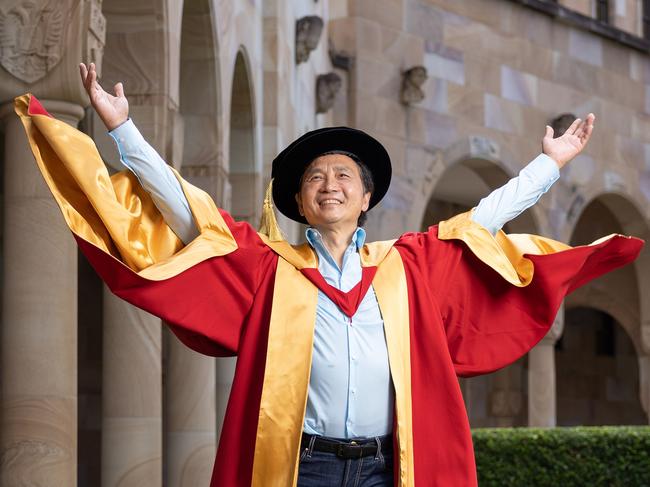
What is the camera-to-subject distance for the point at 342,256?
4051mm

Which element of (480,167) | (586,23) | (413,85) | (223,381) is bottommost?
(223,381)

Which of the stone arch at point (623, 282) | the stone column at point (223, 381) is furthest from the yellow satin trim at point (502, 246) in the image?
the stone arch at point (623, 282)

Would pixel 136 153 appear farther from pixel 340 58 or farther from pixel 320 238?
pixel 340 58

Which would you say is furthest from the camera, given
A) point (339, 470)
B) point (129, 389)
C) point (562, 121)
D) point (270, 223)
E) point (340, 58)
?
point (562, 121)

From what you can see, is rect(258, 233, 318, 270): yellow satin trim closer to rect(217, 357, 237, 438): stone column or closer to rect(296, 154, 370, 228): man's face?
rect(296, 154, 370, 228): man's face

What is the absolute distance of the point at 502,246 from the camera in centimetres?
425

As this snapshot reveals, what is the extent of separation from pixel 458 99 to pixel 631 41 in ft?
12.6

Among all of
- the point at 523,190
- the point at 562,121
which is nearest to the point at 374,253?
the point at 523,190

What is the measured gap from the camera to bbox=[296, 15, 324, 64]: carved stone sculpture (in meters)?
12.5

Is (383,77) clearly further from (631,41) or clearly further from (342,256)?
(342,256)

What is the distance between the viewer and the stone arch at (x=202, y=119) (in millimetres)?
9359

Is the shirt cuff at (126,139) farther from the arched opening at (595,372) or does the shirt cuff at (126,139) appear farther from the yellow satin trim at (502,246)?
the arched opening at (595,372)

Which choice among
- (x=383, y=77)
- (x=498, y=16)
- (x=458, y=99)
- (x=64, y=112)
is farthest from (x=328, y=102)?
(x=64, y=112)

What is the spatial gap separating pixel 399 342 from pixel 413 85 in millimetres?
12021
